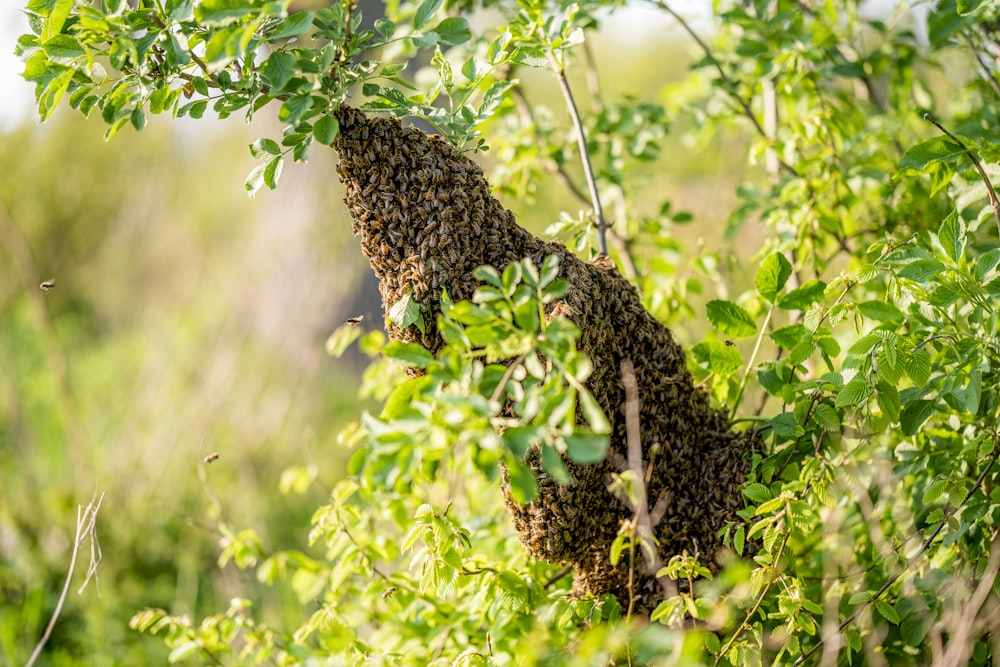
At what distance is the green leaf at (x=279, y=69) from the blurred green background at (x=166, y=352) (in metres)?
1.08

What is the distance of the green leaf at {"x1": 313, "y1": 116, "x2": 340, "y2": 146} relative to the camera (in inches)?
49.0

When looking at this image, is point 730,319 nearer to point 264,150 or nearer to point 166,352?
point 264,150

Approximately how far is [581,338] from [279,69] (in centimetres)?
66

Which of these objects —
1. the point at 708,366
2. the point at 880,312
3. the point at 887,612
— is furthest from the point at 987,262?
the point at 887,612

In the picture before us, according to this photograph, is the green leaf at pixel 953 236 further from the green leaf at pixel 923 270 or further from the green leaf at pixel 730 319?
the green leaf at pixel 730 319

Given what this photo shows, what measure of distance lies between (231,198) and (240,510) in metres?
5.69

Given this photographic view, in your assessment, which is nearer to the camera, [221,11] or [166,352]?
[221,11]

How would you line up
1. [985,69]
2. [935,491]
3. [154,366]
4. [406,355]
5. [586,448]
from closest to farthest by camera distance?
1. [586,448]
2. [406,355]
3. [935,491]
4. [985,69]
5. [154,366]

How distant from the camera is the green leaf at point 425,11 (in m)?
1.29

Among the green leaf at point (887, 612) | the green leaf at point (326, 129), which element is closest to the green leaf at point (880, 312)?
the green leaf at point (887, 612)

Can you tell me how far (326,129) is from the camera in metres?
1.25

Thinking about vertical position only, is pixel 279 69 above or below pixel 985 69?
below

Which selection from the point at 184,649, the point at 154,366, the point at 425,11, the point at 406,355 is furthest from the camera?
the point at 154,366

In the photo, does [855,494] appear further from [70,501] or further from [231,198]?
[231,198]
